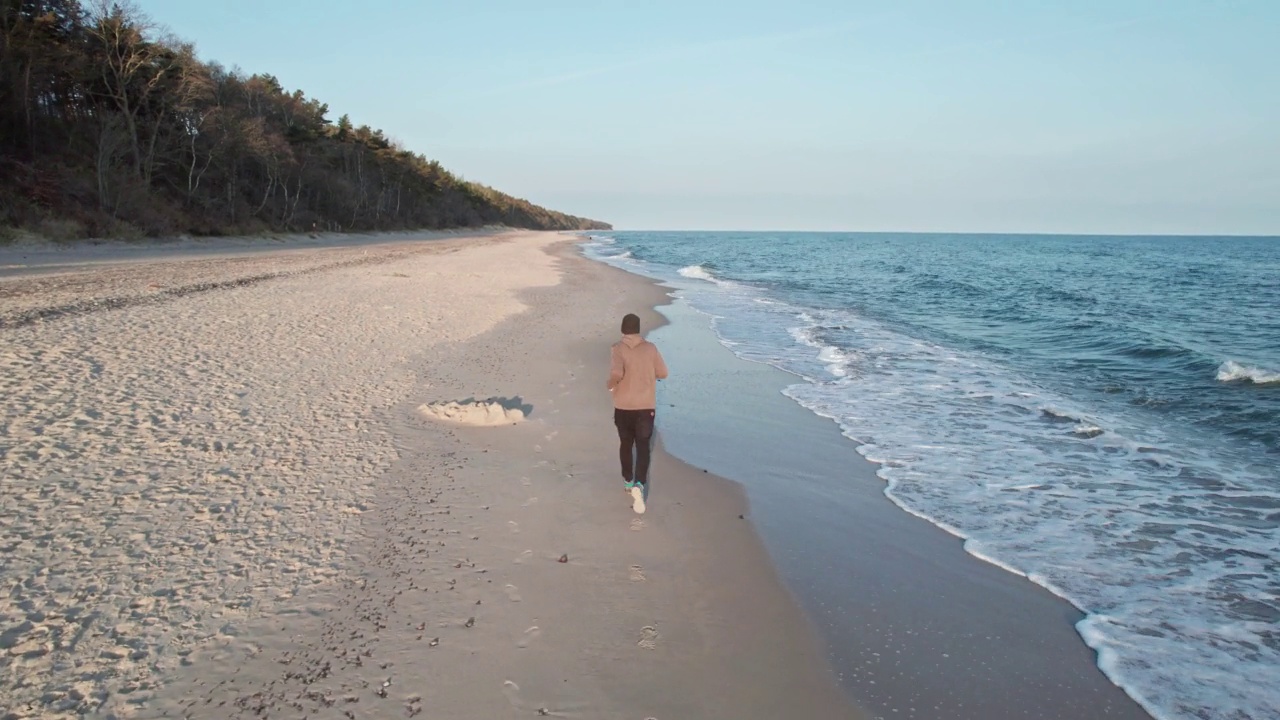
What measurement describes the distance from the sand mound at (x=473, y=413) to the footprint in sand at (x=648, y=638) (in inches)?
166

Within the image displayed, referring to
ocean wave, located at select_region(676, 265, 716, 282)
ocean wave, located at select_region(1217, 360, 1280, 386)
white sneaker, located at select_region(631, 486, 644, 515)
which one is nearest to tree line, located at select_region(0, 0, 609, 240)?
ocean wave, located at select_region(676, 265, 716, 282)

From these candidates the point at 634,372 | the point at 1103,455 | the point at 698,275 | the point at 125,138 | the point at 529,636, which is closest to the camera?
the point at 529,636

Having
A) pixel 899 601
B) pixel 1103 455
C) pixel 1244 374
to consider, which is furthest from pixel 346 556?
pixel 1244 374

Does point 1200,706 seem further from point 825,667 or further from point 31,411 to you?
point 31,411

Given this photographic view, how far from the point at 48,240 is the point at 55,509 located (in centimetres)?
2444

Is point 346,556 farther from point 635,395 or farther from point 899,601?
point 899,601

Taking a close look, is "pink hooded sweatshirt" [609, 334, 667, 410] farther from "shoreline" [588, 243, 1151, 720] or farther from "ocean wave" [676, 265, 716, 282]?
"ocean wave" [676, 265, 716, 282]

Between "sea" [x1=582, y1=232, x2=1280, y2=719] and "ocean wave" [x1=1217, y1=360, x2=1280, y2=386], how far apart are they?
2.0 inches

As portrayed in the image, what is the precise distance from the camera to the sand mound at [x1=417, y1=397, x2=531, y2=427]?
25.5ft

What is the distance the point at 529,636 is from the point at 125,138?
3603cm

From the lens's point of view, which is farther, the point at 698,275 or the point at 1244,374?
the point at 698,275

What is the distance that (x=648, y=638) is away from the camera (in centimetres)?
394

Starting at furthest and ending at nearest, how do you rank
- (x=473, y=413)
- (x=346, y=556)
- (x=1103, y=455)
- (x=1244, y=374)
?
(x=1244, y=374) → (x=1103, y=455) → (x=473, y=413) → (x=346, y=556)

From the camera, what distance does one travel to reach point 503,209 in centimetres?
12462
